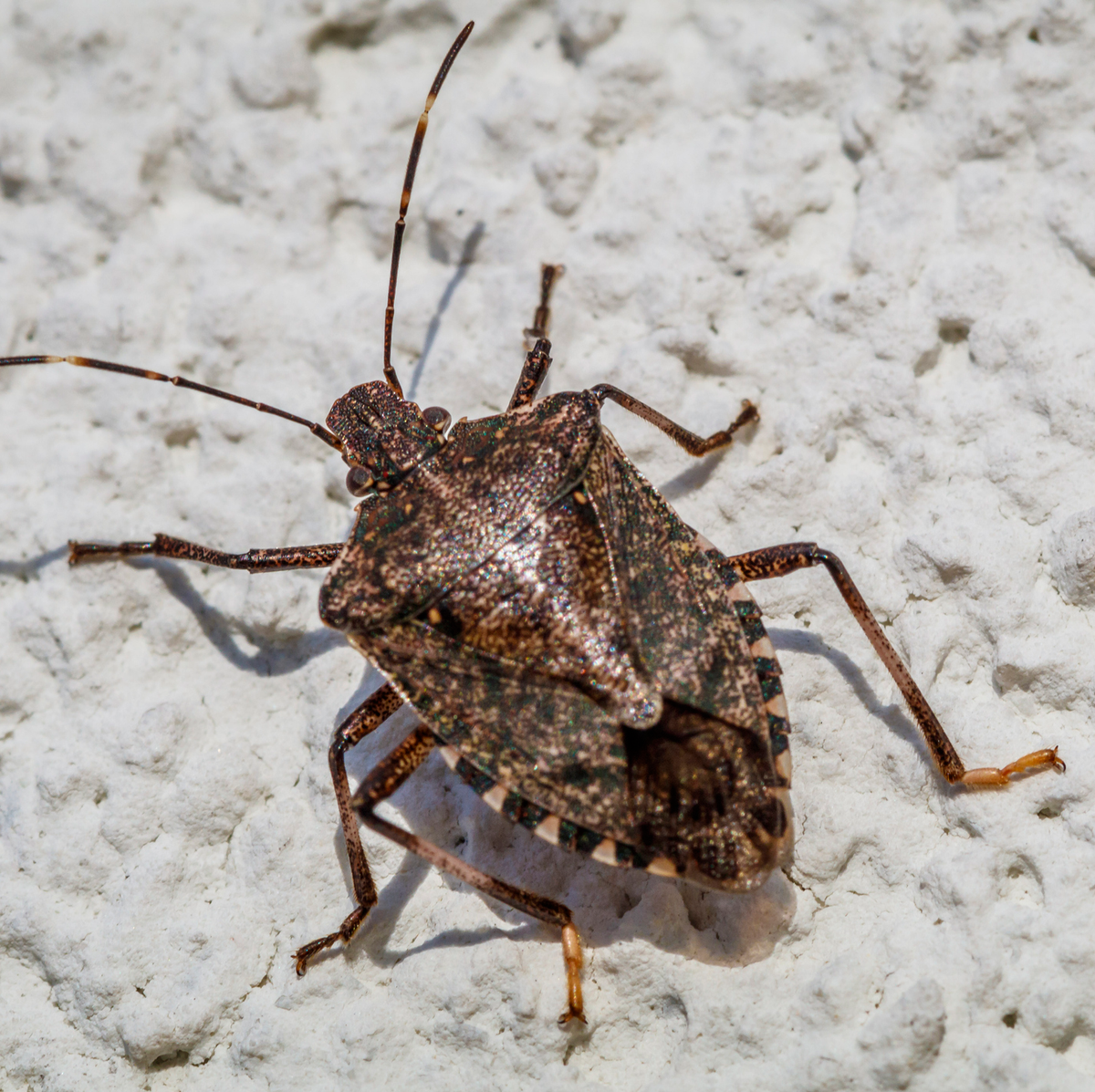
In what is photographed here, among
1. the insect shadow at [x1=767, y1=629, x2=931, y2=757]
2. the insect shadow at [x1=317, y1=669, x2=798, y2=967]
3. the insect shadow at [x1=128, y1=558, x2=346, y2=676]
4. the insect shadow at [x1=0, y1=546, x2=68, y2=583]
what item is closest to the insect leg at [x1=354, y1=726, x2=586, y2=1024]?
the insect shadow at [x1=317, y1=669, x2=798, y2=967]

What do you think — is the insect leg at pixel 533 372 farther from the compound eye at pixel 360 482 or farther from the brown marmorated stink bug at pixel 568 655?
the compound eye at pixel 360 482

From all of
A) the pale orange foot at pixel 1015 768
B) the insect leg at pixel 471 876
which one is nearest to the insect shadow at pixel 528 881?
the insect leg at pixel 471 876

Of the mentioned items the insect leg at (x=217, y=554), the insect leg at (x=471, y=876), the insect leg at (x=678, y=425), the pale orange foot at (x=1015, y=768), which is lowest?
the insect leg at (x=471, y=876)

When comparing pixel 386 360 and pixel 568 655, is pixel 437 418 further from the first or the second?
pixel 568 655

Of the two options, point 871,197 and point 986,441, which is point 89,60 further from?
point 986,441

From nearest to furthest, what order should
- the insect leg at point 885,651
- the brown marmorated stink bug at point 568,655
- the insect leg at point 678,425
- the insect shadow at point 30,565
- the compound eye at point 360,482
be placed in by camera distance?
1. the brown marmorated stink bug at point 568,655
2. the insect leg at point 885,651
3. the compound eye at point 360,482
4. the insect leg at point 678,425
5. the insect shadow at point 30,565

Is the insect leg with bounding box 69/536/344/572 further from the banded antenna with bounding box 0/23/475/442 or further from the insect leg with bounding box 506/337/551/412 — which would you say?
the insect leg with bounding box 506/337/551/412
